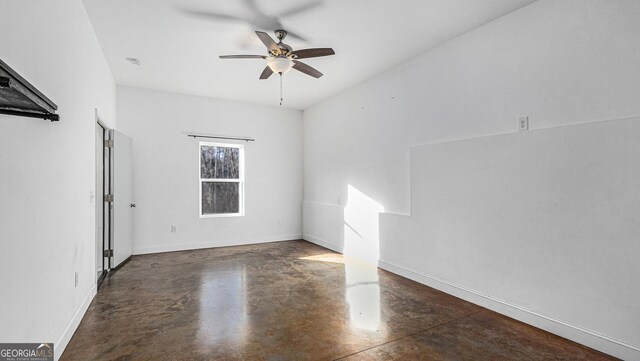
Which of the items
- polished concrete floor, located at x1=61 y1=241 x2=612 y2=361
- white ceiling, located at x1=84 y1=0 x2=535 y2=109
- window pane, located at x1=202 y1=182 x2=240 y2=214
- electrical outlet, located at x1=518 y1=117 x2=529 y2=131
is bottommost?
polished concrete floor, located at x1=61 y1=241 x2=612 y2=361

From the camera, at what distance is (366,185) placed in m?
4.77

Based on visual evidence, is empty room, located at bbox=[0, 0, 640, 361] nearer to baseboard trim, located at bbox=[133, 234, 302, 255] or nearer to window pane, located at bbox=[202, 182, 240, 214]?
baseboard trim, located at bbox=[133, 234, 302, 255]

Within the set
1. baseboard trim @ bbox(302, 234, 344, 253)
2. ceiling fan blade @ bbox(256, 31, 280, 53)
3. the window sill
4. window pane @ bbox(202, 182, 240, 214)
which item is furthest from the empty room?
window pane @ bbox(202, 182, 240, 214)

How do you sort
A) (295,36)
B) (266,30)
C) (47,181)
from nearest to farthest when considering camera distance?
(47,181), (266,30), (295,36)

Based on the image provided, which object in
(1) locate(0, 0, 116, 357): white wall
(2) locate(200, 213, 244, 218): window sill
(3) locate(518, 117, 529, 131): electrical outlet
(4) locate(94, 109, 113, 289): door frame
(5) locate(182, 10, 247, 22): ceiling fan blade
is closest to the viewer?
(1) locate(0, 0, 116, 357): white wall

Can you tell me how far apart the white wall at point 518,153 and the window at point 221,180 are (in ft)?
9.70

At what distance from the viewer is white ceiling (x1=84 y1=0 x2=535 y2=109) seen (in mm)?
2834

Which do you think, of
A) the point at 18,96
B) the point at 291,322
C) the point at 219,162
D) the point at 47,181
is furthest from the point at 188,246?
the point at 18,96

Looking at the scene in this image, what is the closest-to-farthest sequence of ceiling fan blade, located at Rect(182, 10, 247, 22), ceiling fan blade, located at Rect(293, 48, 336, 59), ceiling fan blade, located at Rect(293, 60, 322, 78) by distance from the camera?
ceiling fan blade, located at Rect(182, 10, 247, 22) < ceiling fan blade, located at Rect(293, 48, 336, 59) < ceiling fan blade, located at Rect(293, 60, 322, 78)

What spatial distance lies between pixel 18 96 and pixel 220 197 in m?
4.85

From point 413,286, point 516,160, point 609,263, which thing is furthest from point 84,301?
point 609,263

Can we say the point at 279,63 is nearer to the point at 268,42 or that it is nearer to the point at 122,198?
the point at 268,42

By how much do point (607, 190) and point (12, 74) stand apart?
3.57 metres

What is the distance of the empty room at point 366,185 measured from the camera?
83.0 inches
